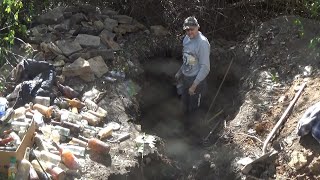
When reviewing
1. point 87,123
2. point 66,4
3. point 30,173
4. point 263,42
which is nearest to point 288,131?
point 263,42

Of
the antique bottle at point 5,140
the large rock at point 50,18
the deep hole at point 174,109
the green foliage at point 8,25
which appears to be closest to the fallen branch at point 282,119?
the deep hole at point 174,109

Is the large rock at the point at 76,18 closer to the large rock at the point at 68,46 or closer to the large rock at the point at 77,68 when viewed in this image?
the large rock at the point at 68,46

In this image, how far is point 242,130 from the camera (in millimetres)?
7047

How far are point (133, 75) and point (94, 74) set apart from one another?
78cm

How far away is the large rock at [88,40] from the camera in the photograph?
26.3 feet

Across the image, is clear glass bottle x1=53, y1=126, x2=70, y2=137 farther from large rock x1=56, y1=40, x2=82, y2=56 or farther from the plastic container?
Answer: large rock x1=56, y1=40, x2=82, y2=56

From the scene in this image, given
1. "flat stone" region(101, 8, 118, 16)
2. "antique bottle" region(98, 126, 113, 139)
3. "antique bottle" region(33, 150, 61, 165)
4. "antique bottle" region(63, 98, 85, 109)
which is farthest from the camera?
"flat stone" region(101, 8, 118, 16)

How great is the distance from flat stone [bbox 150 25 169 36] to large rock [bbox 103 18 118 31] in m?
0.78

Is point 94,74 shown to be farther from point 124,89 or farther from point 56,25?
point 56,25

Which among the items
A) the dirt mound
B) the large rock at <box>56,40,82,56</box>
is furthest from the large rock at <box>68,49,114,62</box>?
the dirt mound

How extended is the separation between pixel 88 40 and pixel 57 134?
7.93 ft

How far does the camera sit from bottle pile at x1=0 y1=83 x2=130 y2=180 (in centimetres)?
549

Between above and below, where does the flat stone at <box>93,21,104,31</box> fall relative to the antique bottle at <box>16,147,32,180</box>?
above

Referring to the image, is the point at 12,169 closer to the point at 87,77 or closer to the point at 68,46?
the point at 87,77
